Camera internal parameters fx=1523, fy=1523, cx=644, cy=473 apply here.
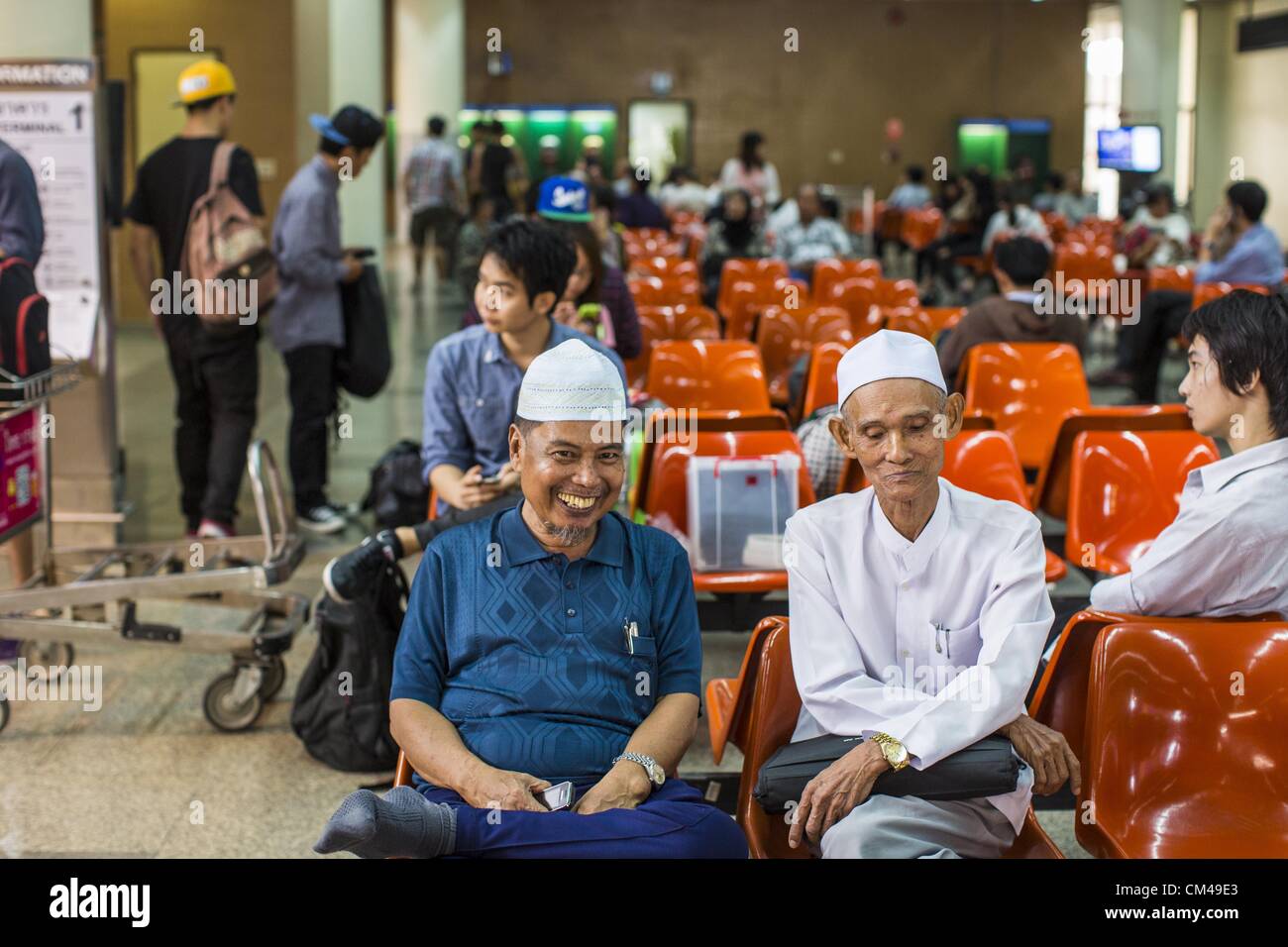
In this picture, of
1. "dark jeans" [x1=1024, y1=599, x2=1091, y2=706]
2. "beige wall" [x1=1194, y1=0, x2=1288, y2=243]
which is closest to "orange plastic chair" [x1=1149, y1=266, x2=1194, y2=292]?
"dark jeans" [x1=1024, y1=599, x2=1091, y2=706]

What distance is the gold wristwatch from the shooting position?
243 cm

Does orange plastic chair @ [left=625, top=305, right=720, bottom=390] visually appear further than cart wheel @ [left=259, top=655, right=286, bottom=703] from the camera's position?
Yes

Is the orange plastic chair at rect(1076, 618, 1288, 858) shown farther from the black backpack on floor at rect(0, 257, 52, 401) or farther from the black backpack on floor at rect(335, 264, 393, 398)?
the black backpack on floor at rect(335, 264, 393, 398)

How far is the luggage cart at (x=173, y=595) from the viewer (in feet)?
13.8

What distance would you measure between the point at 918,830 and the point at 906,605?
0.38 metres

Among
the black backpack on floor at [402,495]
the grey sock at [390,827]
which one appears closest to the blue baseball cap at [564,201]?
the black backpack on floor at [402,495]

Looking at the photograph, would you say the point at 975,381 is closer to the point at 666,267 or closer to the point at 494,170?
the point at 666,267

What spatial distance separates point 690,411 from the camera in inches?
188

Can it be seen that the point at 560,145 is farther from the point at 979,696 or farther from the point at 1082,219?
the point at 979,696

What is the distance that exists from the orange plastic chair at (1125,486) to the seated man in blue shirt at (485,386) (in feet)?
4.76

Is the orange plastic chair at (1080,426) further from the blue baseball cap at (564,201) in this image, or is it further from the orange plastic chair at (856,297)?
the orange plastic chair at (856,297)

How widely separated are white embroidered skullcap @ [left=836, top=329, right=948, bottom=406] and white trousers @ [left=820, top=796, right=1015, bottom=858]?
27.3 inches

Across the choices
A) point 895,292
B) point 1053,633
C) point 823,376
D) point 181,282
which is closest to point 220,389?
point 181,282

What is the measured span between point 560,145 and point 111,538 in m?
25.1
